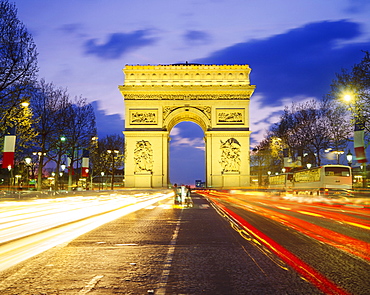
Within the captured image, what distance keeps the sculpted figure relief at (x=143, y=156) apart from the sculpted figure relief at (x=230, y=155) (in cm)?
905

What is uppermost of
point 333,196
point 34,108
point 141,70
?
point 141,70

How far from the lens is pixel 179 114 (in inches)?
2200

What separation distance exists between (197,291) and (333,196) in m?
33.5

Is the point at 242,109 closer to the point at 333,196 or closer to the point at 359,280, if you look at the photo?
the point at 333,196

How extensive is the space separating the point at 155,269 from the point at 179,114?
51.1 meters

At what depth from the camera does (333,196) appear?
3512 cm

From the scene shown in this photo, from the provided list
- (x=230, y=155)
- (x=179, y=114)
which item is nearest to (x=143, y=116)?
(x=179, y=114)

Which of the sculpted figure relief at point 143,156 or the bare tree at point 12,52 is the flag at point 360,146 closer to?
the bare tree at point 12,52

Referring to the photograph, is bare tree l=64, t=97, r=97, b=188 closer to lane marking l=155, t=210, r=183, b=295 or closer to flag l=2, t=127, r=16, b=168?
flag l=2, t=127, r=16, b=168

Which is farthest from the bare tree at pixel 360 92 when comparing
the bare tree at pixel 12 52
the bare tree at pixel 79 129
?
the bare tree at pixel 79 129

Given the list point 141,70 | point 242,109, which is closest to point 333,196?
point 242,109

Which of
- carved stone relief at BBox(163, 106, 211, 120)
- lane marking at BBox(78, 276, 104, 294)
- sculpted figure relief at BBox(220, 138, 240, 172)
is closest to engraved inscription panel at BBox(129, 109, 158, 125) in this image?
carved stone relief at BBox(163, 106, 211, 120)

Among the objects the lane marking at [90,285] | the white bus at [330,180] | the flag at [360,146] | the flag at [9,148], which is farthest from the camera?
the white bus at [330,180]

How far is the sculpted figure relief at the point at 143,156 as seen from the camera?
53.9m
